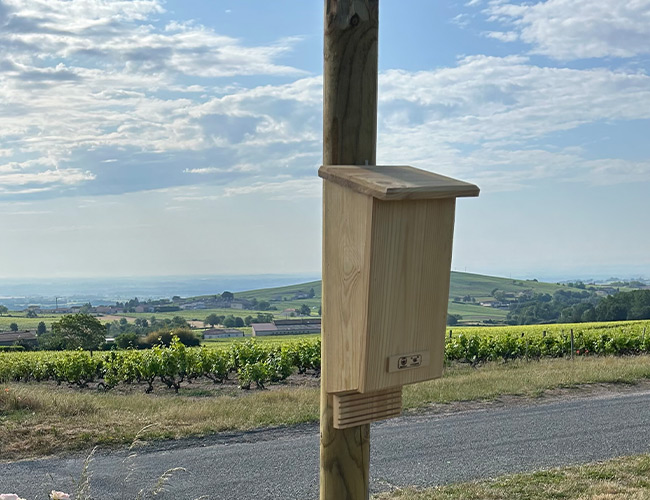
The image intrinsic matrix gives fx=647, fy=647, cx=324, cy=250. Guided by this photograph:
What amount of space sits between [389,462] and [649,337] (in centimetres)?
1207

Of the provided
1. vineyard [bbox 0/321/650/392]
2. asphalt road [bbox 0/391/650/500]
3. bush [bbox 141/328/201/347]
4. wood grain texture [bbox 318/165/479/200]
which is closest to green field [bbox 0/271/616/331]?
bush [bbox 141/328/201/347]

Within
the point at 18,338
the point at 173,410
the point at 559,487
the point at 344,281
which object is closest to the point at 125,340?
the point at 18,338

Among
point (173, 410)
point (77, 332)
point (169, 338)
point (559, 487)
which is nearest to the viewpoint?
point (559, 487)

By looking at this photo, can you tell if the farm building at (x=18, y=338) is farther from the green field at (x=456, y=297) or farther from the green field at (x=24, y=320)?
the green field at (x=456, y=297)

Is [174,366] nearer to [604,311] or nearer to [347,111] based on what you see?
[347,111]

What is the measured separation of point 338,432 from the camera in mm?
2705

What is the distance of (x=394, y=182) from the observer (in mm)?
2445

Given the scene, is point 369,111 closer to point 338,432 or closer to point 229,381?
point 338,432

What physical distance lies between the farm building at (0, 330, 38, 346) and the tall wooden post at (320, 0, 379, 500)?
79.3 feet

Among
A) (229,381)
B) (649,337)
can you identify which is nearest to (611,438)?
(229,381)

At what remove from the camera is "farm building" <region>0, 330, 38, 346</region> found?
79.4ft

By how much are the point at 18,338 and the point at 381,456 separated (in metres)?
21.9

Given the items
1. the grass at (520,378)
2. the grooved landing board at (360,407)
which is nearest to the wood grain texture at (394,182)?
the grooved landing board at (360,407)

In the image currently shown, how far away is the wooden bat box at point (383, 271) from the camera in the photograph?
8.14ft
